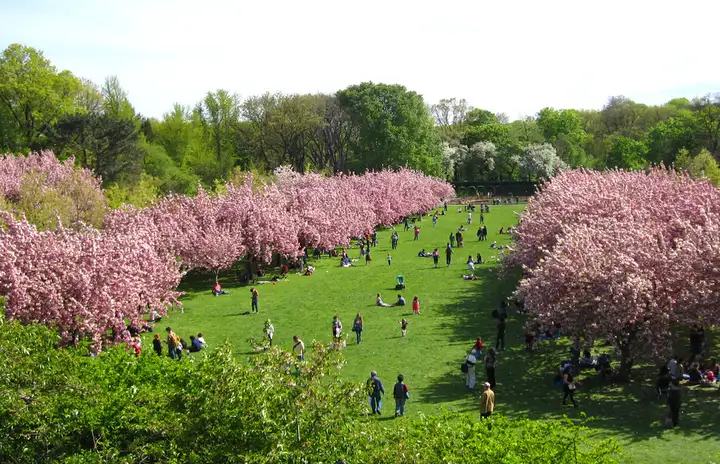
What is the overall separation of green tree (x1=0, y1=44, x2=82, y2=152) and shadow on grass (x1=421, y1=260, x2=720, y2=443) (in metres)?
51.3

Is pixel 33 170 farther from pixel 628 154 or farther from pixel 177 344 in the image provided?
pixel 628 154

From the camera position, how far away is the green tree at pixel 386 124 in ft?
292

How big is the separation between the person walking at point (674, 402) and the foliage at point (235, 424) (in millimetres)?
7122

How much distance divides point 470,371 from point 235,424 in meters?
11.9

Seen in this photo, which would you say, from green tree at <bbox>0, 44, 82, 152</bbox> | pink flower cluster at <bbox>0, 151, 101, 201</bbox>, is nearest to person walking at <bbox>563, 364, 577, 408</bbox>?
pink flower cluster at <bbox>0, 151, 101, 201</bbox>

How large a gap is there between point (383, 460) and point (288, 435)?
1.76 m

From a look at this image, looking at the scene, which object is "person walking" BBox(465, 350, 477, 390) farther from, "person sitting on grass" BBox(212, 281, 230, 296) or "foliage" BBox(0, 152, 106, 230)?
"foliage" BBox(0, 152, 106, 230)

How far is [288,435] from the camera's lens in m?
11.2

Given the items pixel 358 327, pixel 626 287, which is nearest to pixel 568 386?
pixel 626 287

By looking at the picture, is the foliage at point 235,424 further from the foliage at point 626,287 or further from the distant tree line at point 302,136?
the distant tree line at point 302,136

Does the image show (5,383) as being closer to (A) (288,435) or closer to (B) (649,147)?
(A) (288,435)

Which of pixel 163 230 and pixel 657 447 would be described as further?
pixel 163 230

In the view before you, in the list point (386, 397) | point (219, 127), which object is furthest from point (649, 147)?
point (386, 397)

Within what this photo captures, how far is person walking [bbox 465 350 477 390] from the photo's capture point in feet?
70.4
